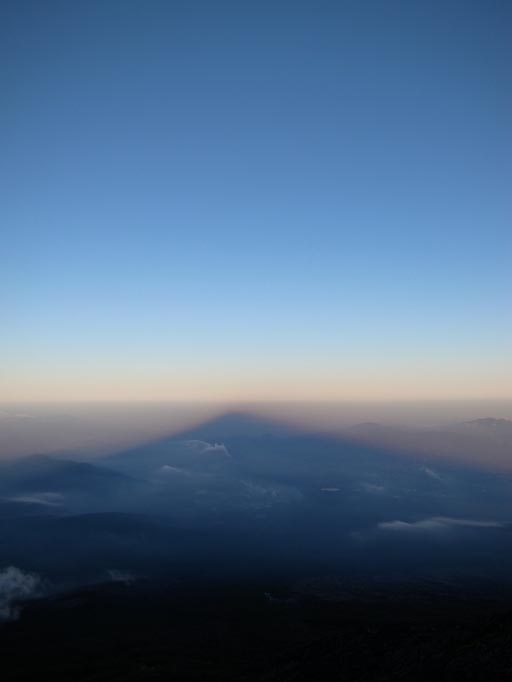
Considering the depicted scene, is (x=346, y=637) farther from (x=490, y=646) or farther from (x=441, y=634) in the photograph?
(x=490, y=646)

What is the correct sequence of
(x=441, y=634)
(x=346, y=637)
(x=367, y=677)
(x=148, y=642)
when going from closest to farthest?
1. (x=367, y=677)
2. (x=441, y=634)
3. (x=346, y=637)
4. (x=148, y=642)

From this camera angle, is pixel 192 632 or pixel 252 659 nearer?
pixel 252 659

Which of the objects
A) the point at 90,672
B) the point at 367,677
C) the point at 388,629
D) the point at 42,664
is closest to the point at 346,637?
the point at 388,629

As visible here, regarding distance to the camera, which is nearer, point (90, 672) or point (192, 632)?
point (90, 672)

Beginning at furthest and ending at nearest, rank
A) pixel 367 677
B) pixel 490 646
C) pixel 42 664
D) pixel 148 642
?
pixel 148 642, pixel 42 664, pixel 367 677, pixel 490 646

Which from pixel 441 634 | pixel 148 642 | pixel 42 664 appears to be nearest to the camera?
pixel 441 634

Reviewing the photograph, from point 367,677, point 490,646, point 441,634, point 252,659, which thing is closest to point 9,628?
point 252,659

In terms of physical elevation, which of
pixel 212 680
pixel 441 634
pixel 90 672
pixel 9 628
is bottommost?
pixel 9 628

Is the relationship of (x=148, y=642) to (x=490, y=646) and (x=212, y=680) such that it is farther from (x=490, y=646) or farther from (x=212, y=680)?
(x=490, y=646)

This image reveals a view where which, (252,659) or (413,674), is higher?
(413,674)
